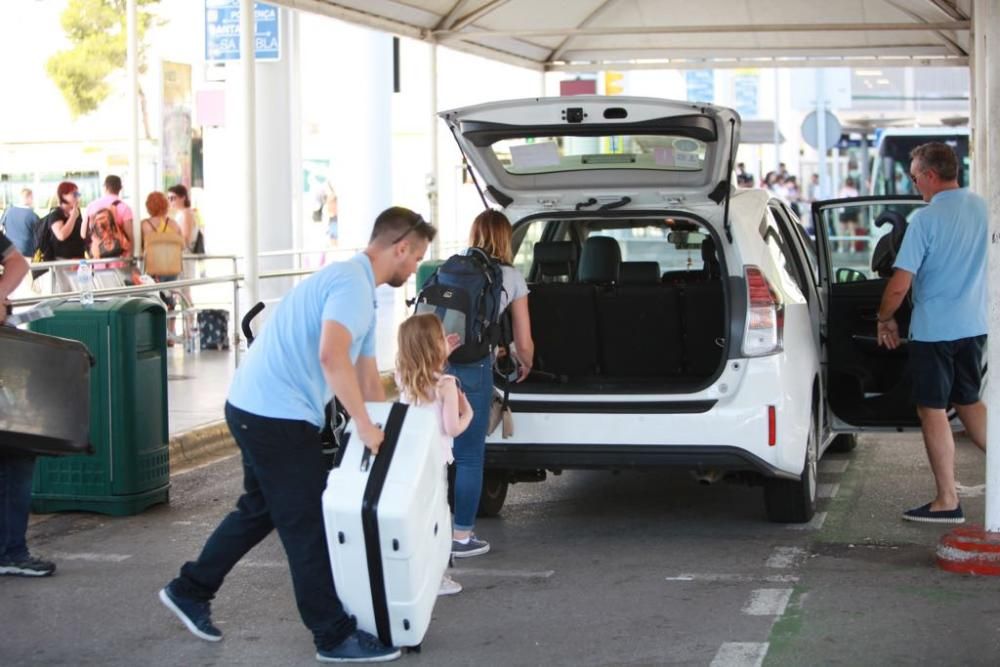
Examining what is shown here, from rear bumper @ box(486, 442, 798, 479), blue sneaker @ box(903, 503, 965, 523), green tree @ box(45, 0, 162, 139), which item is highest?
green tree @ box(45, 0, 162, 139)

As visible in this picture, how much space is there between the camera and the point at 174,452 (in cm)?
998

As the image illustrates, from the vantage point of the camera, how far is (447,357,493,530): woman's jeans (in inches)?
271

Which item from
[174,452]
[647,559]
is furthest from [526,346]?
[174,452]

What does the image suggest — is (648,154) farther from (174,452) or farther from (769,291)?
(174,452)

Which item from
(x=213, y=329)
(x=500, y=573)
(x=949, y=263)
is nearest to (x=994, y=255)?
(x=949, y=263)

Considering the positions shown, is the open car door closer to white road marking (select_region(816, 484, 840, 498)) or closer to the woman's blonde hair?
white road marking (select_region(816, 484, 840, 498))

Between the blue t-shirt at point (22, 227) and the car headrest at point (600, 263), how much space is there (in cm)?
932

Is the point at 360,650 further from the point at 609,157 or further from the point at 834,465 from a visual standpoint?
the point at 834,465

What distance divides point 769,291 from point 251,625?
2835mm

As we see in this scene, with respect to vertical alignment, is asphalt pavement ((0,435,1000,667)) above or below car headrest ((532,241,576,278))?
below

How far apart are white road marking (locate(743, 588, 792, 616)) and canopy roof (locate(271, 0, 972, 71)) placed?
6.87 m

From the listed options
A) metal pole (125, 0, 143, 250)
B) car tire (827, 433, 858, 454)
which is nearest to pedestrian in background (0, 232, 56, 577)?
car tire (827, 433, 858, 454)

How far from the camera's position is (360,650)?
5.42 metres

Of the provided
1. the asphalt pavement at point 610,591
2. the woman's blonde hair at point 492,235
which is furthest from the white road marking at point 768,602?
the woman's blonde hair at point 492,235
